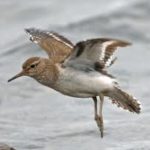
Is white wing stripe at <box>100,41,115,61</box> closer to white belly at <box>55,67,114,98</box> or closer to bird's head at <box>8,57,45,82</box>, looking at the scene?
white belly at <box>55,67,114,98</box>

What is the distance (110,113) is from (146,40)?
5.19 meters

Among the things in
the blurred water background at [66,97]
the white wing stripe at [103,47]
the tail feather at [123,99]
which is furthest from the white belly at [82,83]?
the blurred water background at [66,97]

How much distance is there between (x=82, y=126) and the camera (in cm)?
1444

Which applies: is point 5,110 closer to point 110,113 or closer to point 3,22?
point 110,113

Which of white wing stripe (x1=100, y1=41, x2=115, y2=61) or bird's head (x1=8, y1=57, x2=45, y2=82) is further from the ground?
white wing stripe (x1=100, y1=41, x2=115, y2=61)

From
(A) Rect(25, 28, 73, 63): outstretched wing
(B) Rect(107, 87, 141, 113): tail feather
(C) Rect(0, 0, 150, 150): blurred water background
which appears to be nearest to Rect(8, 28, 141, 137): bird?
(B) Rect(107, 87, 141, 113): tail feather

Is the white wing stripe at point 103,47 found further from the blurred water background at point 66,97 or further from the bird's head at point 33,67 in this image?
the blurred water background at point 66,97

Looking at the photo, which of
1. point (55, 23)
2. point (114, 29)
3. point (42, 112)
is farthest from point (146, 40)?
point (42, 112)

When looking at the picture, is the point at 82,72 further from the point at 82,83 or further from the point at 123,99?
the point at 123,99

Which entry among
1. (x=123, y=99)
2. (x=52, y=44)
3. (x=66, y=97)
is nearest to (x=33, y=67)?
(x=52, y=44)

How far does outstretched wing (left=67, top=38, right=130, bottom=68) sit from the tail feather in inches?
17.8

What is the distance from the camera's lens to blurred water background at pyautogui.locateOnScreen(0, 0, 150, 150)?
1359 cm

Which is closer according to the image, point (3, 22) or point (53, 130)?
point (53, 130)

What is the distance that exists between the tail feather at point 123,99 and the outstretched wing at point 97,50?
0.45 metres
